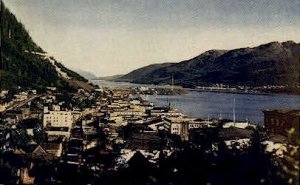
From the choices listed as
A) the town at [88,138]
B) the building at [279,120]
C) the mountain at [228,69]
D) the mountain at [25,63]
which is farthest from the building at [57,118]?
the mountain at [228,69]

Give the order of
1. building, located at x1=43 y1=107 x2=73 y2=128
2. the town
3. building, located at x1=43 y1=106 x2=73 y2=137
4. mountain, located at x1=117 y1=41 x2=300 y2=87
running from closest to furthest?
the town
building, located at x1=43 y1=106 x2=73 y2=137
building, located at x1=43 y1=107 x2=73 y2=128
mountain, located at x1=117 y1=41 x2=300 y2=87

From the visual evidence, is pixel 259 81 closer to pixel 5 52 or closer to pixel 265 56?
pixel 265 56

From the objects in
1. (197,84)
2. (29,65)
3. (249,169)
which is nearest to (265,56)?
(197,84)

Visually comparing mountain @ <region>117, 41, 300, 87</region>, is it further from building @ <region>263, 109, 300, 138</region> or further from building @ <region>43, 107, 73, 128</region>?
building @ <region>43, 107, 73, 128</region>

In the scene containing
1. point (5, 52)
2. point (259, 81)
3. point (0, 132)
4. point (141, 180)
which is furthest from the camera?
point (259, 81)

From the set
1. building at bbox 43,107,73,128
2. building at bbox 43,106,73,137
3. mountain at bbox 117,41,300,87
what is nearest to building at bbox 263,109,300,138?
building at bbox 43,106,73,137

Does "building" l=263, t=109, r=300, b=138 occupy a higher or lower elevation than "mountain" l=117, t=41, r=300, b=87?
lower

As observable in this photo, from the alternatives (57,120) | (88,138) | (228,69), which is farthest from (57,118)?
(228,69)
